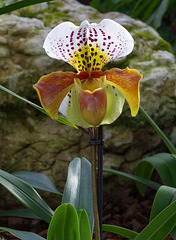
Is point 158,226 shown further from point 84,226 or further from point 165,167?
point 165,167

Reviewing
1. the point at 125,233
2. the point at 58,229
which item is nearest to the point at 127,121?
the point at 125,233

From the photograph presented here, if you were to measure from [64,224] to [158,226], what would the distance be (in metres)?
0.28

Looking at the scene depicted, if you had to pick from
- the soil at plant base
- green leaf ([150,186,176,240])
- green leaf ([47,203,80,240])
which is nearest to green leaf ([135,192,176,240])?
green leaf ([150,186,176,240])

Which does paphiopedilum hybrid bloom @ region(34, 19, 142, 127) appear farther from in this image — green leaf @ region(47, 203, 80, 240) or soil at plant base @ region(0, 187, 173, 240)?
soil at plant base @ region(0, 187, 173, 240)

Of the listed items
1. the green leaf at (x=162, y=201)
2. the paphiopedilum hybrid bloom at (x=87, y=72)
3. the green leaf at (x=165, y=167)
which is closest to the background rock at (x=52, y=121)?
the green leaf at (x=165, y=167)

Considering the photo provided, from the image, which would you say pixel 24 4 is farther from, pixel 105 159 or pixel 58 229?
pixel 105 159

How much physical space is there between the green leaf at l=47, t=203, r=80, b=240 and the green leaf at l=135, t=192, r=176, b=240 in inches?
8.6

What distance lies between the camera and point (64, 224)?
83cm

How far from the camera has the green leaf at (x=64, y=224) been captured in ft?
2.68

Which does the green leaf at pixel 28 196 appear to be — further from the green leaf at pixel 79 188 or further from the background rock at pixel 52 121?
the background rock at pixel 52 121

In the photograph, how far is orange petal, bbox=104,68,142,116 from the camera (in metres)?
0.85

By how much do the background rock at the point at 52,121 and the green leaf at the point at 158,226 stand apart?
72cm

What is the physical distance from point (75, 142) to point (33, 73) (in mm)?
403

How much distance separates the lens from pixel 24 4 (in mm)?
1090
